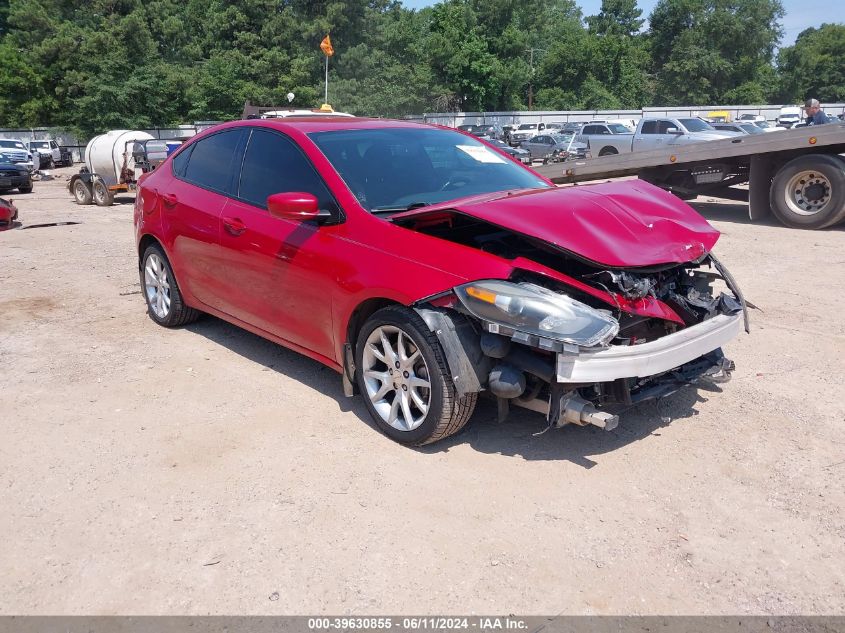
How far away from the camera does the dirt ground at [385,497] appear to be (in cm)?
285

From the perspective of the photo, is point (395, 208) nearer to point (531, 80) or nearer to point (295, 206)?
point (295, 206)

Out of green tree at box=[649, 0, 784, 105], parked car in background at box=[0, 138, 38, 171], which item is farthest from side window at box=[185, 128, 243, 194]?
green tree at box=[649, 0, 784, 105]

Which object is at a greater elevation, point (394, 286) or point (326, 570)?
point (394, 286)

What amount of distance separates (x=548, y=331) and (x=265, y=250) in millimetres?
2106

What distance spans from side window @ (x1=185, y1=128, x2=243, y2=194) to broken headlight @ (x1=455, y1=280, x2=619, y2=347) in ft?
7.78

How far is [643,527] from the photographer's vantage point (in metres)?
3.25

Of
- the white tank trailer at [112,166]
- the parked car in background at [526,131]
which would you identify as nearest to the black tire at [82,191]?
the white tank trailer at [112,166]

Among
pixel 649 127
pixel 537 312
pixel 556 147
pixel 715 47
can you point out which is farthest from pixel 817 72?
pixel 537 312

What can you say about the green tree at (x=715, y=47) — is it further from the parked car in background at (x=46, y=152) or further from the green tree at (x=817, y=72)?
the parked car in background at (x=46, y=152)

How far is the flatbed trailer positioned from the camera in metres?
11.0

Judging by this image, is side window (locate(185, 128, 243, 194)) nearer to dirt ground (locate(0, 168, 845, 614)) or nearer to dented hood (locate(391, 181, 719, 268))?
dirt ground (locate(0, 168, 845, 614))

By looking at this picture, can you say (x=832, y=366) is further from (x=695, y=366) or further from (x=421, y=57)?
(x=421, y=57)

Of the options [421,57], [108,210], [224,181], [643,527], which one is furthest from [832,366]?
[421,57]

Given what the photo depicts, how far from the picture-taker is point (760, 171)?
39.1 feet
